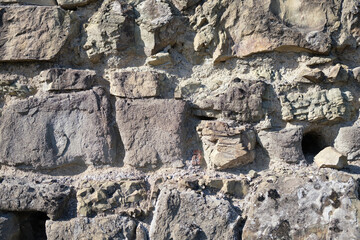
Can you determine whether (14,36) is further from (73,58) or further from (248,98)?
(248,98)

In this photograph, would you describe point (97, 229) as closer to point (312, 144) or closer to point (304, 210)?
point (304, 210)

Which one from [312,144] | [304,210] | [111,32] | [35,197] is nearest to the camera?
[304,210]

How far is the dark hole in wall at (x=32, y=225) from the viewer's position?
2141mm

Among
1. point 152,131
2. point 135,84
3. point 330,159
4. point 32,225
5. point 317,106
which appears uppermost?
point 135,84

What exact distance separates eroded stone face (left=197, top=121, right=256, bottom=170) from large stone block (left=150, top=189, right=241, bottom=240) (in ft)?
0.75

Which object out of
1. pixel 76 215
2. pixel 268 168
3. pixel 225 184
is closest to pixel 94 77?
pixel 76 215

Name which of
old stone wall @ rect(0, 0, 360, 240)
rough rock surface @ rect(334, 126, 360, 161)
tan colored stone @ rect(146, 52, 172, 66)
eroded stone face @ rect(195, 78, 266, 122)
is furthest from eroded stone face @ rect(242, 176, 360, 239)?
tan colored stone @ rect(146, 52, 172, 66)

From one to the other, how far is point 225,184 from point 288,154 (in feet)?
1.36

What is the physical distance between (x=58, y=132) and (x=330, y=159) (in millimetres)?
1553

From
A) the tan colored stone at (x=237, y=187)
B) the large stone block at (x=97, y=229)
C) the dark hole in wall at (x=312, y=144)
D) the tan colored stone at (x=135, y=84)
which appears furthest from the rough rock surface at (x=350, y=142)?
the large stone block at (x=97, y=229)

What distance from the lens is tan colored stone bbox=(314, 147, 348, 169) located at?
81.6 inches

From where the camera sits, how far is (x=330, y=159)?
6.89ft

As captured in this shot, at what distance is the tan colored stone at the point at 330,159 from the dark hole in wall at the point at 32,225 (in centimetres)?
161

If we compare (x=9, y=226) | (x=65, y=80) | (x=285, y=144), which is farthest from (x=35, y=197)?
(x=285, y=144)
